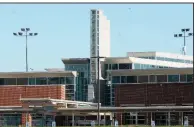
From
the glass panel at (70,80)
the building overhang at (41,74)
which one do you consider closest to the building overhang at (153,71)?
the glass panel at (70,80)

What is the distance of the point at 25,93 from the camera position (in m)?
85.8

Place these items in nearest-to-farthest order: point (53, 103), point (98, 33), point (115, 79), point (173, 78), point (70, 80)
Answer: point (53, 103)
point (173, 78)
point (115, 79)
point (70, 80)
point (98, 33)

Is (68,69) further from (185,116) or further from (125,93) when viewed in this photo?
(185,116)

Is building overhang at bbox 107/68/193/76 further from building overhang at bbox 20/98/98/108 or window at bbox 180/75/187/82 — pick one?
building overhang at bbox 20/98/98/108

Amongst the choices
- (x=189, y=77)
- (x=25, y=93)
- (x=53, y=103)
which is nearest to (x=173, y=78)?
(x=189, y=77)

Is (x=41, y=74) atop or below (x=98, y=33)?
below

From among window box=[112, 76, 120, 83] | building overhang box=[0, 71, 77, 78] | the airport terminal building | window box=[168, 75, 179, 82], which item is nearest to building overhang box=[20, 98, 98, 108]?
the airport terminal building

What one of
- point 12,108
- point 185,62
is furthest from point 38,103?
point 185,62

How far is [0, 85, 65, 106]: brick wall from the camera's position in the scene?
85.2 metres

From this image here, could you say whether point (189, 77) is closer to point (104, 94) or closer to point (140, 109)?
point (140, 109)

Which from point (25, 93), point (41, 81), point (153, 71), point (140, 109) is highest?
point (153, 71)

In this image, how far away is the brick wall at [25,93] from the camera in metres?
85.2

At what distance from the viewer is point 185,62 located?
11931 cm

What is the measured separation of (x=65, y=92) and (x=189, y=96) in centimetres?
1787
